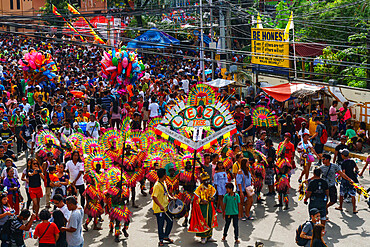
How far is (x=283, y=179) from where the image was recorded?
39.8ft

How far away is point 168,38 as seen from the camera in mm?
34281

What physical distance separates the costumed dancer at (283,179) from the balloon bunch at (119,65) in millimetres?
9248

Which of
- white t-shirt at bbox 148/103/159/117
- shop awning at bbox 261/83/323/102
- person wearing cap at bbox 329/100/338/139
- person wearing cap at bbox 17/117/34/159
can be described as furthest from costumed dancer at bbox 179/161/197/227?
shop awning at bbox 261/83/323/102

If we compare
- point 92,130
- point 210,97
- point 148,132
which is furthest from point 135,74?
point 210,97

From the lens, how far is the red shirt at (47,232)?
8.43 meters

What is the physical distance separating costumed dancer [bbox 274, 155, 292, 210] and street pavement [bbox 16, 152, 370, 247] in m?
0.30

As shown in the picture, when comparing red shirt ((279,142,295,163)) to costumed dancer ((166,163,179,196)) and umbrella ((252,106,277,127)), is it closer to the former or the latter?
costumed dancer ((166,163,179,196))

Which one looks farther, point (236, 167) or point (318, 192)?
point (236, 167)

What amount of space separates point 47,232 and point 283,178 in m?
5.67

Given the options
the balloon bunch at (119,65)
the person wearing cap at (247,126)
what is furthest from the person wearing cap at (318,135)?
the balloon bunch at (119,65)

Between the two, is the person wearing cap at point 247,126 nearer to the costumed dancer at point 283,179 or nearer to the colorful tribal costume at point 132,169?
the costumed dancer at point 283,179

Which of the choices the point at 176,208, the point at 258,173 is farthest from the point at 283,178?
the point at 176,208

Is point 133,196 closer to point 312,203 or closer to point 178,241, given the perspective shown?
point 178,241

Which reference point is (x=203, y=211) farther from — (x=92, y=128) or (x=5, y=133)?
(x=5, y=133)
